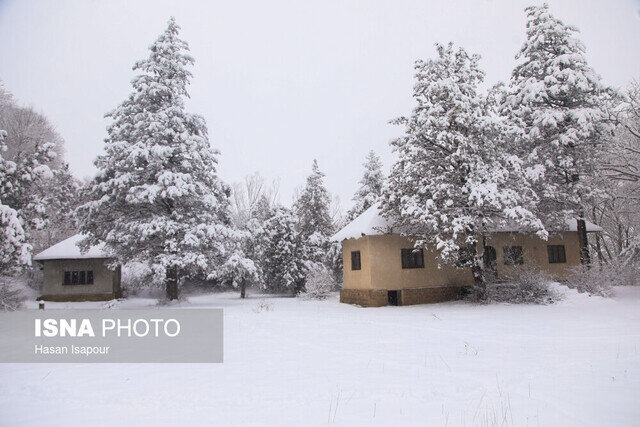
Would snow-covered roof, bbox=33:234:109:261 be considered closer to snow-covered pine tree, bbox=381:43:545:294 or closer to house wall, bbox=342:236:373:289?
house wall, bbox=342:236:373:289

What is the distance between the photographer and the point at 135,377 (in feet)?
22.6

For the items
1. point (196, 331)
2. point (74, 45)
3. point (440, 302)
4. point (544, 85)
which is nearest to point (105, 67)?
point (74, 45)

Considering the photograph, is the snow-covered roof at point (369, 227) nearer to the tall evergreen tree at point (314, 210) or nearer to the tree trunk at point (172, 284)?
the tree trunk at point (172, 284)

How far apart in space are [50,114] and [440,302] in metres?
30.8

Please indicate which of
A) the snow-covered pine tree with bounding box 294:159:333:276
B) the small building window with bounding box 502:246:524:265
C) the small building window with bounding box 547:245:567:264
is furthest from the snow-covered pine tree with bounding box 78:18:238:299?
the small building window with bounding box 547:245:567:264

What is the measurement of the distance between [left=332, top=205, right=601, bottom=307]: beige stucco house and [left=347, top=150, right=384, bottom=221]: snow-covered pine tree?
9.78 meters

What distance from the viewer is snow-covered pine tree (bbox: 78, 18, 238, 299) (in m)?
19.1

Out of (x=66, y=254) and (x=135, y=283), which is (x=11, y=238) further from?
(x=135, y=283)

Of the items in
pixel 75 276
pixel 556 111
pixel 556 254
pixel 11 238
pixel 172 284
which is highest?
pixel 556 111

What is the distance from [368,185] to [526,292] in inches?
667

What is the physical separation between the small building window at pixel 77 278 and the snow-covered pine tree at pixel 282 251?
11.9 metres

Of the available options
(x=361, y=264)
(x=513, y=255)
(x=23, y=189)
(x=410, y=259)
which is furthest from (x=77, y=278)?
(x=513, y=255)

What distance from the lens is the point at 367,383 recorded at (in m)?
6.39

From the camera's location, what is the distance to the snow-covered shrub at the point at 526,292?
55.6 ft
